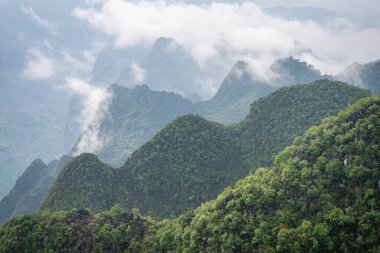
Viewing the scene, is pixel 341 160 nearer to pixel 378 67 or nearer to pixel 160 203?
pixel 160 203

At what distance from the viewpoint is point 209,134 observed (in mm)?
100438

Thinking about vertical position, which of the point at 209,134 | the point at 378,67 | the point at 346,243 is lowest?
the point at 346,243

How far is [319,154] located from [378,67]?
12499 centimetres

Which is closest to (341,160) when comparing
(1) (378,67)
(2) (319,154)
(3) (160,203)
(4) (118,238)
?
(2) (319,154)

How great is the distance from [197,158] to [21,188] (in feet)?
358

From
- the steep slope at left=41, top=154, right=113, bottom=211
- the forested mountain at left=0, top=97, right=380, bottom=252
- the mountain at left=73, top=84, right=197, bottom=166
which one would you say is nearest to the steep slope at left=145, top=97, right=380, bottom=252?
the forested mountain at left=0, top=97, right=380, bottom=252

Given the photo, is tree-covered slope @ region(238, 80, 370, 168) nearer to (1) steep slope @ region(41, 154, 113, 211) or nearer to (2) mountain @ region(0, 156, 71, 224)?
(1) steep slope @ region(41, 154, 113, 211)

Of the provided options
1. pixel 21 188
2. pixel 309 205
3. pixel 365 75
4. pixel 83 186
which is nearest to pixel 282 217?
pixel 309 205

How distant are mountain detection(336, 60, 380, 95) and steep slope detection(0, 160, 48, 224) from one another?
139m

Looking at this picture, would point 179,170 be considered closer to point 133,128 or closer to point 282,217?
point 282,217

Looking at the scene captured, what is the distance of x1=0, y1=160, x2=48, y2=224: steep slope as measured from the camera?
499 feet

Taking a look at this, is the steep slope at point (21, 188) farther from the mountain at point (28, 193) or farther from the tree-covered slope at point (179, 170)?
the tree-covered slope at point (179, 170)

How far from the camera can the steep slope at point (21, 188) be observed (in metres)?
152

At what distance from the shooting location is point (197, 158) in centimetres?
9400
